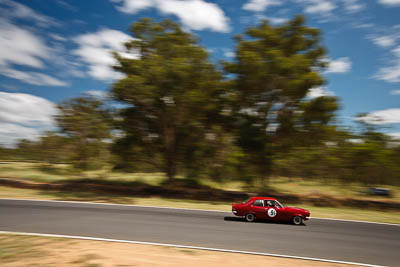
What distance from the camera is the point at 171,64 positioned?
19.4 metres

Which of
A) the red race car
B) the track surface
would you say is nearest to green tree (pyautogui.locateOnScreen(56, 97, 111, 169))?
the track surface

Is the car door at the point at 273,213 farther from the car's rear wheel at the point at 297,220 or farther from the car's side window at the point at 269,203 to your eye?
the car's rear wheel at the point at 297,220

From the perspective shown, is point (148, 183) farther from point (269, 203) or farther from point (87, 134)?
point (269, 203)

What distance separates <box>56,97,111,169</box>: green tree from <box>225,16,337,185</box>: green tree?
1217cm

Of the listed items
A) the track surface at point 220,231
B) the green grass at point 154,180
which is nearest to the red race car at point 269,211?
the track surface at point 220,231

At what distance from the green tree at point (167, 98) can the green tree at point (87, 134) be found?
2.57 metres

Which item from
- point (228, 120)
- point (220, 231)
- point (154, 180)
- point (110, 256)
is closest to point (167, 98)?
point (228, 120)

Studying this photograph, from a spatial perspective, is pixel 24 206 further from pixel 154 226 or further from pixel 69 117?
pixel 69 117

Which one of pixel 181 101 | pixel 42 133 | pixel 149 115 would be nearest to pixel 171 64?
pixel 181 101

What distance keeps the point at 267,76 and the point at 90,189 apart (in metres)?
16.9

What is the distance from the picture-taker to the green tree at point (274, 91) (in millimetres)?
18656

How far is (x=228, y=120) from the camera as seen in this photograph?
2103 cm

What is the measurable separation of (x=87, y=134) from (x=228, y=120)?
1296 centimetres

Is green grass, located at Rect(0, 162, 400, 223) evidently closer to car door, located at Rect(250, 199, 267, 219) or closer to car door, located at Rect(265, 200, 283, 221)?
car door, located at Rect(250, 199, 267, 219)
